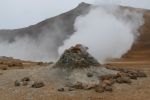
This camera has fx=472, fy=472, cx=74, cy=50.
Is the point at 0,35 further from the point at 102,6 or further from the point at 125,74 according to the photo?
the point at 125,74

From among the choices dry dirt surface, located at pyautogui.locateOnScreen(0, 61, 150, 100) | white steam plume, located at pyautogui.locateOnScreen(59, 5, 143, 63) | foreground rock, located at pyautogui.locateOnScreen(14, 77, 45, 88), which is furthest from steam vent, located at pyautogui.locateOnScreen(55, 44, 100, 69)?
white steam plume, located at pyautogui.locateOnScreen(59, 5, 143, 63)

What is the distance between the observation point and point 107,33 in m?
42.1

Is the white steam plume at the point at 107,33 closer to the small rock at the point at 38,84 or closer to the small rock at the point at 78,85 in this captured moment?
the small rock at the point at 38,84

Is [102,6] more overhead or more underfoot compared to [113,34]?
more overhead

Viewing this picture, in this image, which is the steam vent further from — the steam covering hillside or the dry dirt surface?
the steam covering hillside

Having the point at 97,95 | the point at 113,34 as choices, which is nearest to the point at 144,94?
the point at 97,95

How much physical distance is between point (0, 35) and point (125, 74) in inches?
1808

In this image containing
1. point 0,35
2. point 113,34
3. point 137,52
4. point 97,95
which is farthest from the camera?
point 0,35

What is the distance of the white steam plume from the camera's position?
39938 mm

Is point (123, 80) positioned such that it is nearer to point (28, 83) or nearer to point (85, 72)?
point (85, 72)

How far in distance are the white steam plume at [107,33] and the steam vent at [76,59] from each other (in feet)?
60.2

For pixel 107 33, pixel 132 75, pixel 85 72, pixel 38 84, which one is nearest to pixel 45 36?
pixel 107 33

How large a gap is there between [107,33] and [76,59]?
24221 millimetres

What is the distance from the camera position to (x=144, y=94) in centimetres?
1580
